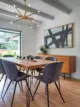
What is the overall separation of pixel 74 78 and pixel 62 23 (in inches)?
87.6

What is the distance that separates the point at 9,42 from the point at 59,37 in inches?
94.3

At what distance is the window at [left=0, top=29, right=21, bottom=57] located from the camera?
515cm

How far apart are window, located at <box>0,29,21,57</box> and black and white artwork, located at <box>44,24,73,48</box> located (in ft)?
4.64

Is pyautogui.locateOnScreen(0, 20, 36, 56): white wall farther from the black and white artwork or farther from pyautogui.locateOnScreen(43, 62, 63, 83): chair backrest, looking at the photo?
pyautogui.locateOnScreen(43, 62, 63, 83): chair backrest

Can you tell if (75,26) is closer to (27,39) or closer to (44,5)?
(44,5)

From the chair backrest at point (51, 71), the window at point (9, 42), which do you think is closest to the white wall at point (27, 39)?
the window at point (9, 42)

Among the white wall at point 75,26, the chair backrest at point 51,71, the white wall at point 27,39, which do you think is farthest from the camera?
the white wall at point 27,39

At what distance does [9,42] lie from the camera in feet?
17.6

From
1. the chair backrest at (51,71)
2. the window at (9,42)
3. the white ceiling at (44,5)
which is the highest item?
the white ceiling at (44,5)

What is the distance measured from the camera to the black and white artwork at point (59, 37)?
4293 mm

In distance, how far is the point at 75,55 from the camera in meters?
4.16

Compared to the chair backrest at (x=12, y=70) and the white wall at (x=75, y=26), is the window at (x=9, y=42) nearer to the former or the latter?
the white wall at (x=75, y=26)

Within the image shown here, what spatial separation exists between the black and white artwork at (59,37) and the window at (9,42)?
4.64 feet

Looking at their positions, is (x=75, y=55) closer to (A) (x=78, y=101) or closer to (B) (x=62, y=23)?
(B) (x=62, y=23)
